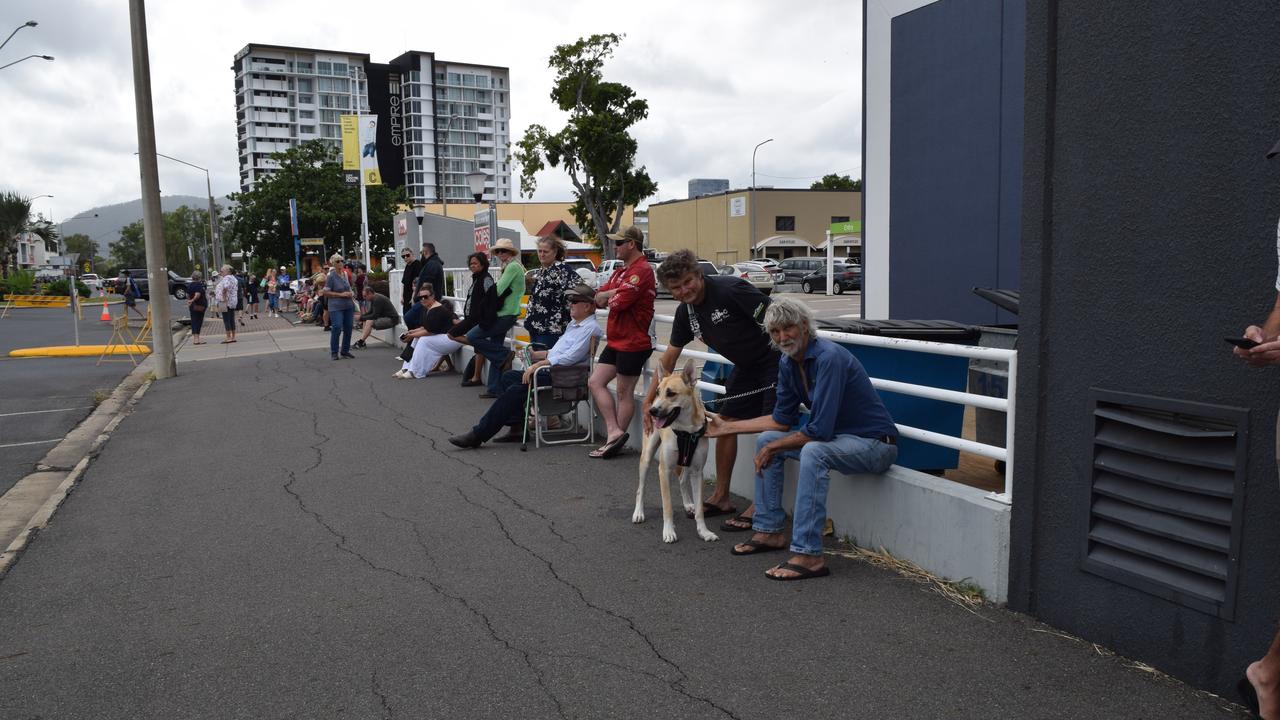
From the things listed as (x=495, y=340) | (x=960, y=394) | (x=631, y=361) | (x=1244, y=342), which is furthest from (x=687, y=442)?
(x=495, y=340)

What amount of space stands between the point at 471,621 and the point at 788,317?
220 cm

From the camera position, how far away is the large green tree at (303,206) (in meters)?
62.1

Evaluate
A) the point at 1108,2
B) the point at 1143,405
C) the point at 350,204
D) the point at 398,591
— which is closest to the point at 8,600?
the point at 398,591

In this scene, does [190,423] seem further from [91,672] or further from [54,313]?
[54,313]

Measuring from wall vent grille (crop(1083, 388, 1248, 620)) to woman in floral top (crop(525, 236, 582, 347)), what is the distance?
6683 mm

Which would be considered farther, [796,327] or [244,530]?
[244,530]

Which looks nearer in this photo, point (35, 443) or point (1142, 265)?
point (1142, 265)

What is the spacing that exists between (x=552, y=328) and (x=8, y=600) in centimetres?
583

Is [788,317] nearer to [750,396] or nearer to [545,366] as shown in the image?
[750,396]

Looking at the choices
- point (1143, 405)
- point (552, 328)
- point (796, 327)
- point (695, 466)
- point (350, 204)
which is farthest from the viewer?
point (350, 204)

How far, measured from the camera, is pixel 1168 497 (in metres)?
3.89

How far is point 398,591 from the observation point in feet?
17.0

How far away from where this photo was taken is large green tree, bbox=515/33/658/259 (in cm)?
4791

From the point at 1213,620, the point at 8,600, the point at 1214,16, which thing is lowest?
the point at 8,600
